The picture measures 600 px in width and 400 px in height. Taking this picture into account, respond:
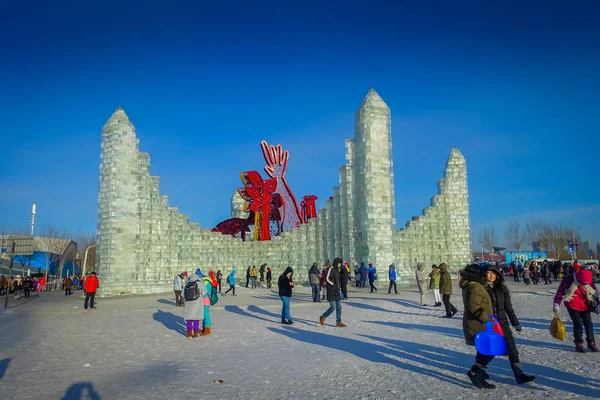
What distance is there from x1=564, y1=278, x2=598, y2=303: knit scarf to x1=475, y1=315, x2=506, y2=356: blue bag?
10.2ft

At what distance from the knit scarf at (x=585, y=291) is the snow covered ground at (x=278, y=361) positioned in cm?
95

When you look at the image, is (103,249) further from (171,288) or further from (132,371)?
(132,371)

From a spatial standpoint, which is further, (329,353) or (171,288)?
(171,288)

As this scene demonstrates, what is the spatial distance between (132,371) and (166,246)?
2091 centimetres

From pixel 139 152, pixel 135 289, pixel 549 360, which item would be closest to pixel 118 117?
pixel 139 152

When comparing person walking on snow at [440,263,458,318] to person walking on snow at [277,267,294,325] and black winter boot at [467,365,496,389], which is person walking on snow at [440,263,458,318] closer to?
person walking on snow at [277,267,294,325]

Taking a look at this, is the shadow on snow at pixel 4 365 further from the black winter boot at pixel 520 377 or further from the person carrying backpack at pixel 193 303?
the black winter boot at pixel 520 377

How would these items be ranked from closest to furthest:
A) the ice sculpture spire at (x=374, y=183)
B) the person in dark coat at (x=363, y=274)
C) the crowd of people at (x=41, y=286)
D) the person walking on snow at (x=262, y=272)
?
the crowd of people at (x=41, y=286)
the person in dark coat at (x=363, y=274)
the ice sculpture spire at (x=374, y=183)
the person walking on snow at (x=262, y=272)

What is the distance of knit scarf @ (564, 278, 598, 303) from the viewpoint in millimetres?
8242

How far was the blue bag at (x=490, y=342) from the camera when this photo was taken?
19.7ft

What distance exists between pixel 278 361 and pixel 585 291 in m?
5.55

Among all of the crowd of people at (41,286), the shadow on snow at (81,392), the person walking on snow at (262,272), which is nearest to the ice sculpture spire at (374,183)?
the person walking on snow at (262,272)

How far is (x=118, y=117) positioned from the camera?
89.2 feet

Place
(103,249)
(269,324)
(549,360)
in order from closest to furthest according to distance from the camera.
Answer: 1. (549,360)
2. (269,324)
3. (103,249)
